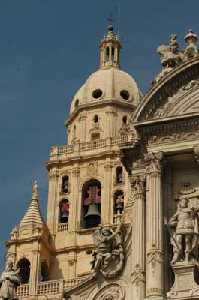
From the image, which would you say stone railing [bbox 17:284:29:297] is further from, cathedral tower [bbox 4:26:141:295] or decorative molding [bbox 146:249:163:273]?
decorative molding [bbox 146:249:163:273]

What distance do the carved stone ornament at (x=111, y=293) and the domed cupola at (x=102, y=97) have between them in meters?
Result: 29.3

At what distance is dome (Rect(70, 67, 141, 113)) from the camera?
184ft

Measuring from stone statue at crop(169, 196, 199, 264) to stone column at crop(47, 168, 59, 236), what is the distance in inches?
1088

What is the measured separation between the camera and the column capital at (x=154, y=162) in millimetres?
25484

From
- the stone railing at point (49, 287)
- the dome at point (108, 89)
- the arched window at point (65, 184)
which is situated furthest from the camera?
the dome at point (108, 89)

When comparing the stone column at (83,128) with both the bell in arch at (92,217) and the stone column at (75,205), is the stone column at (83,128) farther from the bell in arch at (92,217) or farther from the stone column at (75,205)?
the bell in arch at (92,217)

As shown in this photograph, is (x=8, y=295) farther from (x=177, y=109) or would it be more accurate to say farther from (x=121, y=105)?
(x=121, y=105)

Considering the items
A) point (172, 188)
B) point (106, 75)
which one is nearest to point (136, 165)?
point (172, 188)

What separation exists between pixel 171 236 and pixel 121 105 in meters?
31.3

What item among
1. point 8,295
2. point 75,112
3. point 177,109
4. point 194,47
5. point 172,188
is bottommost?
point 8,295

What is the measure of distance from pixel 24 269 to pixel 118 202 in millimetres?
5885

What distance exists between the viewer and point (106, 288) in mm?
25516

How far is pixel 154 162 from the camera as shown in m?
25.6

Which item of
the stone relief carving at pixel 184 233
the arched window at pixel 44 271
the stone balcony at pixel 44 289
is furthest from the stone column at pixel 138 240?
the arched window at pixel 44 271
